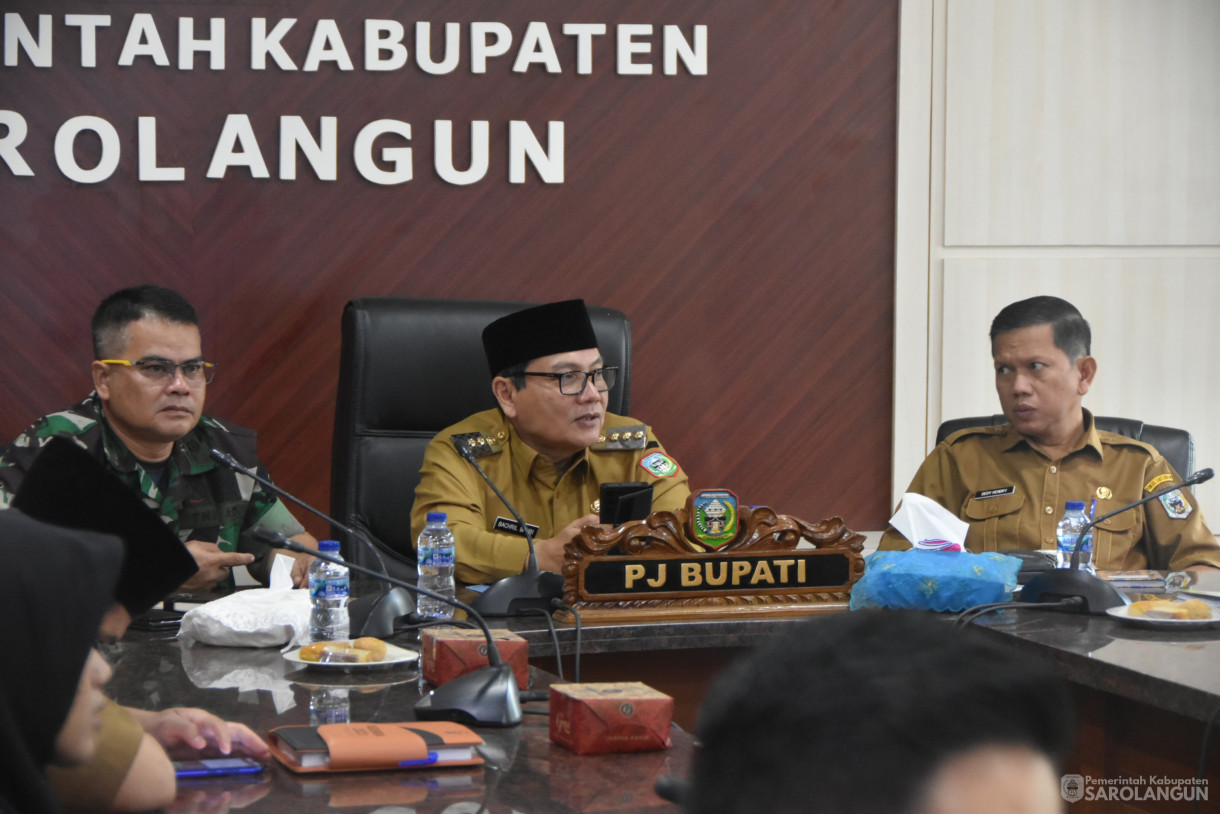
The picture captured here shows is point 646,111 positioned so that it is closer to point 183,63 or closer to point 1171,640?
point 183,63

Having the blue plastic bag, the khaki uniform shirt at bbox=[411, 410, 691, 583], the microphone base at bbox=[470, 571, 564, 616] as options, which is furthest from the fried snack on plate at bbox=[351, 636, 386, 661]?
the blue plastic bag

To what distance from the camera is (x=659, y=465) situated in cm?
259

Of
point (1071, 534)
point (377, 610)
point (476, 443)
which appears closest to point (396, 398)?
point (476, 443)

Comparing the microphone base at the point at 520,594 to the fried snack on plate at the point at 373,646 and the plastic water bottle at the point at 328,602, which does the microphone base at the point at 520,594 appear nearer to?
the plastic water bottle at the point at 328,602

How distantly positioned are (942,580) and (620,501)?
54 cm

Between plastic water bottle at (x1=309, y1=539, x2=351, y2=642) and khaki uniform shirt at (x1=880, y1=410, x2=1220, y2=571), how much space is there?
1.24 metres

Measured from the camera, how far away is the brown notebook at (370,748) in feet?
3.71

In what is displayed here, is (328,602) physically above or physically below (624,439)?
below

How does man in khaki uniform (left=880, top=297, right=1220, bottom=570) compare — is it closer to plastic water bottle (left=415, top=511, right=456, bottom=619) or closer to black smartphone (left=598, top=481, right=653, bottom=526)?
black smartphone (left=598, top=481, right=653, bottom=526)

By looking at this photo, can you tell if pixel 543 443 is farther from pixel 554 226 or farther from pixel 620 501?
pixel 554 226

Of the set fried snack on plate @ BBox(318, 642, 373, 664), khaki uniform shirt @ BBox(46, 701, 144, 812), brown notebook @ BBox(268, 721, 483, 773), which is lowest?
fried snack on plate @ BBox(318, 642, 373, 664)

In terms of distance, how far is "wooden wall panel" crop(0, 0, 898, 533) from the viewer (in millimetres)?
3232

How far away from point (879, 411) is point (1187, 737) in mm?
2101

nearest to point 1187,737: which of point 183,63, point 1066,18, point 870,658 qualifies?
point 870,658
